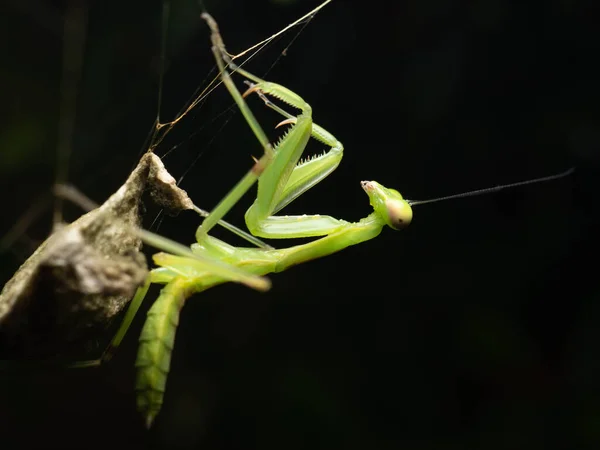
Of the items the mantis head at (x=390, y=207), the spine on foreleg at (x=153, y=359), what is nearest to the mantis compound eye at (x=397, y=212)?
the mantis head at (x=390, y=207)

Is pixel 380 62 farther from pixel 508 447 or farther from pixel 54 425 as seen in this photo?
pixel 54 425

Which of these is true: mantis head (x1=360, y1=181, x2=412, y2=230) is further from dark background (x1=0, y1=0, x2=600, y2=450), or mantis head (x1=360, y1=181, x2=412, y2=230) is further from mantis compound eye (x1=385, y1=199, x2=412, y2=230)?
dark background (x1=0, y1=0, x2=600, y2=450)

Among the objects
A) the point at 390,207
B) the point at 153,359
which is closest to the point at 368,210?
the point at 390,207

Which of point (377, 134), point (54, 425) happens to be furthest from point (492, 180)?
point (54, 425)

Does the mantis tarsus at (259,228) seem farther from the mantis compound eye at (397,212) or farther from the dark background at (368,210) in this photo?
the dark background at (368,210)

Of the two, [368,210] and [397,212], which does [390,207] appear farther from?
[368,210]

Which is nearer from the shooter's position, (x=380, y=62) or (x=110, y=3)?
(x=110, y=3)
